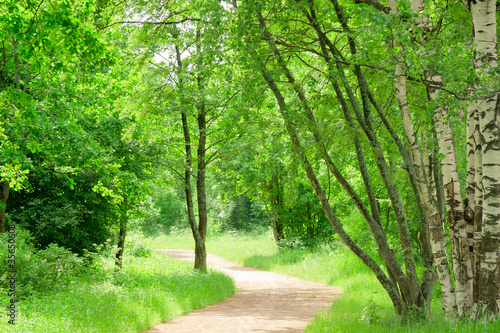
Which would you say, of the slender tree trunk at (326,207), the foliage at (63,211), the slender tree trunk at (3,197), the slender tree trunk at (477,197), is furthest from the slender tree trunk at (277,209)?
the slender tree trunk at (477,197)

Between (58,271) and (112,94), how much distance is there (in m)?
5.64

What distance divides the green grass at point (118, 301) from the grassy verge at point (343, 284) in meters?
3.55

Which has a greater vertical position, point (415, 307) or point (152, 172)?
point (152, 172)

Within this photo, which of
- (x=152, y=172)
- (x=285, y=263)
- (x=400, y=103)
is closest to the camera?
(x=400, y=103)

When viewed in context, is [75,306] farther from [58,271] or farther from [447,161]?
[447,161]

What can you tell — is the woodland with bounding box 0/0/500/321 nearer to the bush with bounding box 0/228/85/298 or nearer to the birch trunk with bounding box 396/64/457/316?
the birch trunk with bounding box 396/64/457/316

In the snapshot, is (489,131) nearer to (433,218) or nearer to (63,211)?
(433,218)

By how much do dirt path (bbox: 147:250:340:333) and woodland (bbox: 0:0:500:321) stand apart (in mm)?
2369

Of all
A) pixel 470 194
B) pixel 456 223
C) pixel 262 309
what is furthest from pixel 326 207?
pixel 262 309

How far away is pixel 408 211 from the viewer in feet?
40.8

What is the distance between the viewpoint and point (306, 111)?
22.9 ft

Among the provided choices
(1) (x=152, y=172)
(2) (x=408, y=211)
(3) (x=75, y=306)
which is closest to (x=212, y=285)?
(1) (x=152, y=172)

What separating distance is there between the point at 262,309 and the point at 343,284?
157 inches

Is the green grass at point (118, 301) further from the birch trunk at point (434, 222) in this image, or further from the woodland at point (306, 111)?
the birch trunk at point (434, 222)
